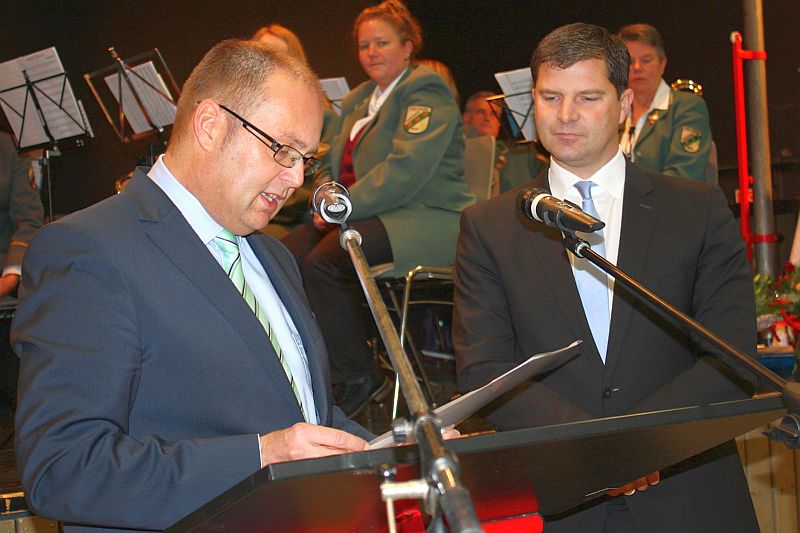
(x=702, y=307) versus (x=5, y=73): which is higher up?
(x=5, y=73)

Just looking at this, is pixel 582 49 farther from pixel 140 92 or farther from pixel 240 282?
pixel 140 92

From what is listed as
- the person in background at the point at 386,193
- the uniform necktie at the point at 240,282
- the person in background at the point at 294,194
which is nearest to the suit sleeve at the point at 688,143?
the person in background at the point at 386,193

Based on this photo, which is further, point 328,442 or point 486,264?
point 486,264

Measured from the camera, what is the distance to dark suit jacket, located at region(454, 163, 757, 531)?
6.57 ft

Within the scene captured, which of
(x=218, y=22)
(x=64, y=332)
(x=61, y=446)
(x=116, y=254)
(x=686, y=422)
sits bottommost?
(x=686, y=422)

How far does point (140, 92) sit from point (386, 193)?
51.3 inches

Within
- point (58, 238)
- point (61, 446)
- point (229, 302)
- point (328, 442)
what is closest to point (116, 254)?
point (58, 238)

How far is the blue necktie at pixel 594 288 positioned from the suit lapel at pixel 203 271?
795 mm

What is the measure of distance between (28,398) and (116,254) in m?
0.27

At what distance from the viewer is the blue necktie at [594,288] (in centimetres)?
212

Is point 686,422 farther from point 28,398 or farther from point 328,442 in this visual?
point 28,398

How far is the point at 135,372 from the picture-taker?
146 centimetres

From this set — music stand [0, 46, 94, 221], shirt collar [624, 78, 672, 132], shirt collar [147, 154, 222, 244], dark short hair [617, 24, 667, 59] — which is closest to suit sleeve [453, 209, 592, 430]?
shirt collar [147, 154, 222, 244]

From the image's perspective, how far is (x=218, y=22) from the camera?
24.3 ft
